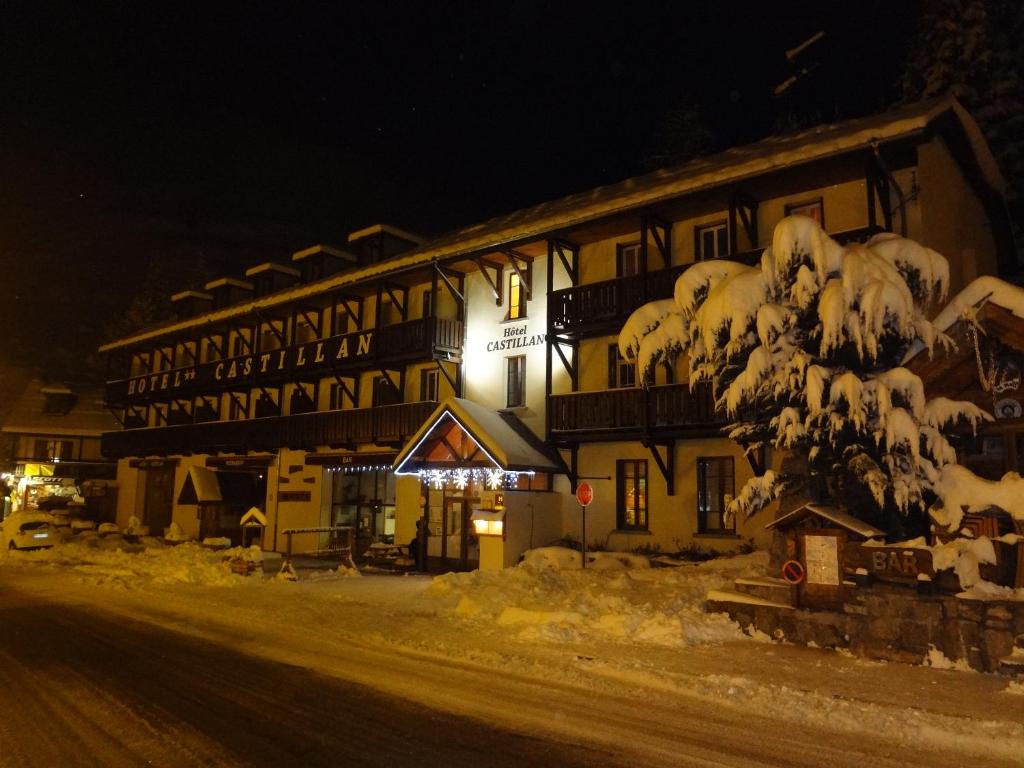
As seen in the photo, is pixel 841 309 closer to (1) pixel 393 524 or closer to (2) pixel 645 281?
(2) pixel 645 281

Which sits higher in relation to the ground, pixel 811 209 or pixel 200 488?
pixel 811 209

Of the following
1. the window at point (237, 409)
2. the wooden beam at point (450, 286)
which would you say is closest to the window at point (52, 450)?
the window at point (237, 409)

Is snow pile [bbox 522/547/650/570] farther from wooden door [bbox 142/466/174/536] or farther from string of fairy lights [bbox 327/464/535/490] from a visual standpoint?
wooden door [bbox 142/466/174/536]

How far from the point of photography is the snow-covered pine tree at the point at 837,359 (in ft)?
36.1

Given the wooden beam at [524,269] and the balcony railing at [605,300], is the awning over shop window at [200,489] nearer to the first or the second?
the wooden beam at [524,269]

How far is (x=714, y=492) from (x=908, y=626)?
895 cm

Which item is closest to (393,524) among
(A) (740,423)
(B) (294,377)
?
(B) (294,377)

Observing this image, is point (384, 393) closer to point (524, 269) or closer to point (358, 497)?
point (358, 497)

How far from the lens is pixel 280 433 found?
3061cm

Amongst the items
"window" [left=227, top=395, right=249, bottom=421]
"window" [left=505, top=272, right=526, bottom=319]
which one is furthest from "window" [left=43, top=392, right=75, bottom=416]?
"window" [left=505, top=272, right=526, bottom=319]

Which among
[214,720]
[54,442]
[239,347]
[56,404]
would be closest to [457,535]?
[214,720]

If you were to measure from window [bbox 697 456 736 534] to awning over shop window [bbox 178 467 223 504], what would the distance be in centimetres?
2138

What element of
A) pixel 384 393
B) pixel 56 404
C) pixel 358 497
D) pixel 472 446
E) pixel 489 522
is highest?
pixel 56 404

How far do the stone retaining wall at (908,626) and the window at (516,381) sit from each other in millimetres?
13035
